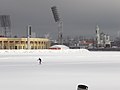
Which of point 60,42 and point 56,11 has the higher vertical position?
point 56,11

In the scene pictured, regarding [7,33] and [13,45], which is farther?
[7,33]

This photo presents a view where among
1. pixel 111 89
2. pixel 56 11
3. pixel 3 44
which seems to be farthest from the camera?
pixel 56 11

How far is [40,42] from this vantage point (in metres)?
167

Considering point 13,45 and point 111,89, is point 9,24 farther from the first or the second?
point 111,89

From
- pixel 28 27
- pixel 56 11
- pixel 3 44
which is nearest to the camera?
pixel 28 27

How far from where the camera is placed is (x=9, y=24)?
168750 millimetres

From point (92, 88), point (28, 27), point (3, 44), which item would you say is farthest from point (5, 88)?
point (3, 44)

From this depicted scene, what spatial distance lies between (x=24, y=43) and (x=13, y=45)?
6.66 metres

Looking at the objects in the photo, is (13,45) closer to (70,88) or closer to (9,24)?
(9,24)

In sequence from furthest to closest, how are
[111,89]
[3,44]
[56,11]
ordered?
[56,11], [3,44], [111,89]

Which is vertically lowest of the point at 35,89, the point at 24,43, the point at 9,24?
the point at 35,89

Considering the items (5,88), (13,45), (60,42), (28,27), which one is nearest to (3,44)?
(13,45)

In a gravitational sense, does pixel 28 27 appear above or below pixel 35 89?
above

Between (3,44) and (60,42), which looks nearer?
(3,44)
